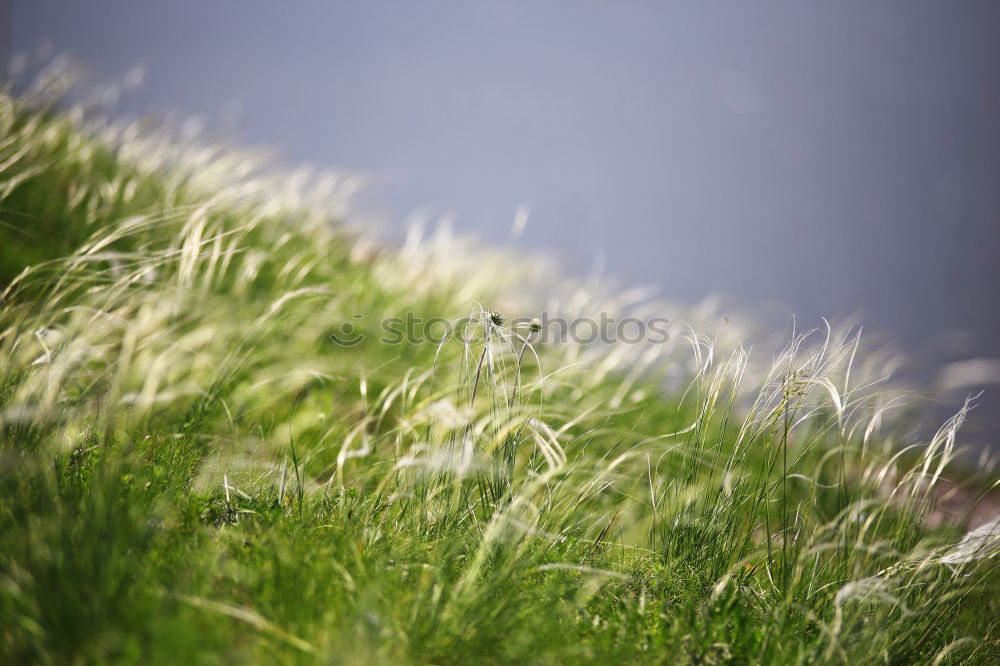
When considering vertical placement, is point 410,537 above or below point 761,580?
above

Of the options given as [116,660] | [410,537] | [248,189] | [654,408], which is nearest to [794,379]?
[410,537]

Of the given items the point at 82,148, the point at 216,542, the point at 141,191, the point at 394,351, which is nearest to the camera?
the point at 216,542

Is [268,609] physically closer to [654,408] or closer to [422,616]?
[422,616]

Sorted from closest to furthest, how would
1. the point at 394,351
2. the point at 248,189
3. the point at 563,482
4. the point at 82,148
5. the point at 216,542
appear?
the point at 216,542, the point at 563,482, the point at 248,189, the point at 394,351, the point at 82,148

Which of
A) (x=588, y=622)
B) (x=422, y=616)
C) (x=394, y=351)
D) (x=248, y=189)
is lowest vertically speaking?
(x=588, y=622)

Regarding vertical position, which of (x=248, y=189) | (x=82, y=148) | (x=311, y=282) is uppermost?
(x=82, y=148)

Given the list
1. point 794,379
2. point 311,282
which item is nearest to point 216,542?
point 794,379

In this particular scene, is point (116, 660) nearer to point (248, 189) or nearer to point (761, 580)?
point (761, 580)

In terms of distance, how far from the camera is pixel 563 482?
5.16 feet

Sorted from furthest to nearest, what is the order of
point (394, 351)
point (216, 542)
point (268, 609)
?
1. point (394, 351)
2. point (216, 542)
3. point (268, 609)

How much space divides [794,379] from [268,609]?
→ 140 centimetres

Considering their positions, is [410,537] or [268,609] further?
[410,537]

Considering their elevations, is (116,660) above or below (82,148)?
below

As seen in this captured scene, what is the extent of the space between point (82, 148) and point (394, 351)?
2.62m
